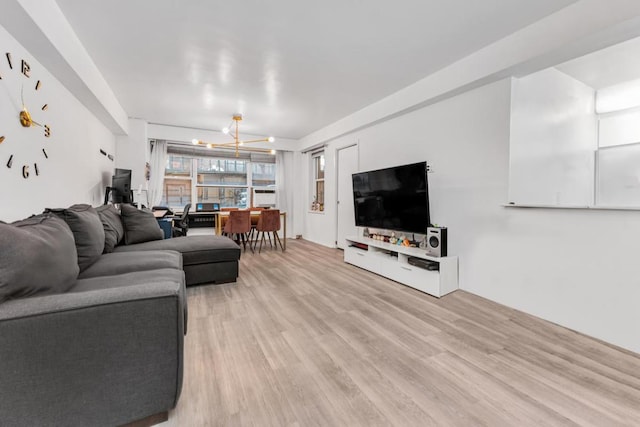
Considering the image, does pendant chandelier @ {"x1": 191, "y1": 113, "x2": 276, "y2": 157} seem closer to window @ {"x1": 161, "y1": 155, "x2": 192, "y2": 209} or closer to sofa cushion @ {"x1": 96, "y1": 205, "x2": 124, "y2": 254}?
window @ {"x1": 161, "y1": 155, "x2": 192, "y2": 209}

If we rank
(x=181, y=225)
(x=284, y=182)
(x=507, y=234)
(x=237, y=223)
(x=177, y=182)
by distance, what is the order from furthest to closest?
1. (x=284, y=182)
2. (x=177, y=182)
3. (x=237, y=223)
4. (x=181, y=225)
5. (x=507, y=234)

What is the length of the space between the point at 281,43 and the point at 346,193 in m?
3.22

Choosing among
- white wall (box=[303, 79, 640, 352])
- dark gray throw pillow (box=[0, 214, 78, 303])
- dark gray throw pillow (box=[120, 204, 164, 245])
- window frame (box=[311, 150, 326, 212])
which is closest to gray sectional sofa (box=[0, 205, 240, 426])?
dark gray throw pillow (box=[0, 214, 78, 303])

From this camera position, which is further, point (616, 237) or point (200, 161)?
point (200, 161)

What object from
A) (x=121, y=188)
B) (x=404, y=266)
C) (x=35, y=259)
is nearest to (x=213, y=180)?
(x=121, y=188)

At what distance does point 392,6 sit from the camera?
7.18 feet

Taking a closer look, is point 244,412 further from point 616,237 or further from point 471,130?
point 471,130

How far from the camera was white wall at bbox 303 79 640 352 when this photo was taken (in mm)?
2104

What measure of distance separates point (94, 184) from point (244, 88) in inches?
98.7

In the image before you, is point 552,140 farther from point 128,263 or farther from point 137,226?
point 137,226

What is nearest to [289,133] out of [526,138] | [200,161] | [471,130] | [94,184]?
[200,161]

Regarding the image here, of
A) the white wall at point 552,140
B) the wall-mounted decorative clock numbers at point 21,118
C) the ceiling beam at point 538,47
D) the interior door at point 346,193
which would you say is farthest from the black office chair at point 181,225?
the white wall at point 552,140

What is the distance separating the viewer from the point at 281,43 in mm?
2713

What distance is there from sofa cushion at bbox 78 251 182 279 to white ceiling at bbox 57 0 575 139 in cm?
204
